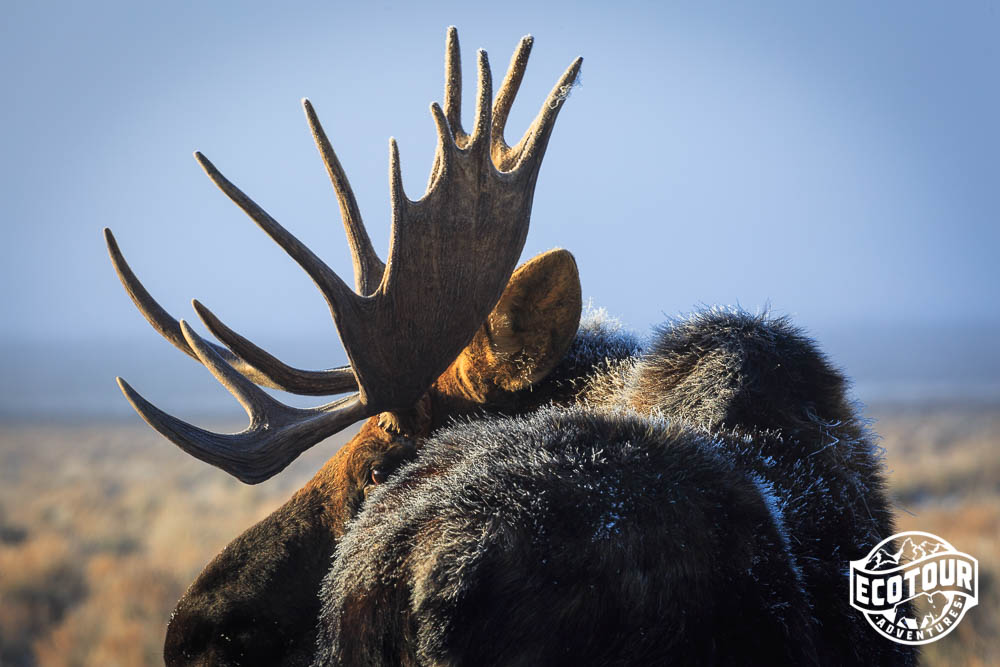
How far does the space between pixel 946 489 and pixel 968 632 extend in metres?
14.8

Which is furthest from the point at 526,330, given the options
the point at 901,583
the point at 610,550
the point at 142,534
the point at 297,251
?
the point at 142,534

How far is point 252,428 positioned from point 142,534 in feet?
50.8

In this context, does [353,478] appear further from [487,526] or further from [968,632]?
[968,632]

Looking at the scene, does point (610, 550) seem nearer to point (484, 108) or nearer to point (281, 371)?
point (281, 371)

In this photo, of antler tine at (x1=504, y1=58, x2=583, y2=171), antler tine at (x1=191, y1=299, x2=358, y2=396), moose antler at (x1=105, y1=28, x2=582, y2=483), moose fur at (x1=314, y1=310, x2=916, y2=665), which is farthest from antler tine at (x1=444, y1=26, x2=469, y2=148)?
moose fur at (x1=314, y1=310, x2=916, y2=665)

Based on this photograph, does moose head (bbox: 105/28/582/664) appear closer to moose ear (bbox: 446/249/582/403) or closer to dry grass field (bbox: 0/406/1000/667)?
moose ear (bbox: 446/249/582/403)

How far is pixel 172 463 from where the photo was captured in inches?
1415

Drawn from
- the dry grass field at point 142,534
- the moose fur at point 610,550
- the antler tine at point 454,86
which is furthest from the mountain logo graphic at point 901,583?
the antler tine at point 454,86

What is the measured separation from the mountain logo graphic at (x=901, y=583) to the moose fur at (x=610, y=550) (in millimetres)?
47

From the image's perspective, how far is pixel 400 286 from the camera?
2762mm

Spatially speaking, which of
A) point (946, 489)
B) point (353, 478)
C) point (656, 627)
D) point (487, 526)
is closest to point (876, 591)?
point (656, 627)

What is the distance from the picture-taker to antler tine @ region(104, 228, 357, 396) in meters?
2.92

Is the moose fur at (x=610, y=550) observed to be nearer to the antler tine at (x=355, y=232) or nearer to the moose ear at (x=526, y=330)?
the moose ear at (x=526, y=330)

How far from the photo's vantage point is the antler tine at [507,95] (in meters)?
3.01
